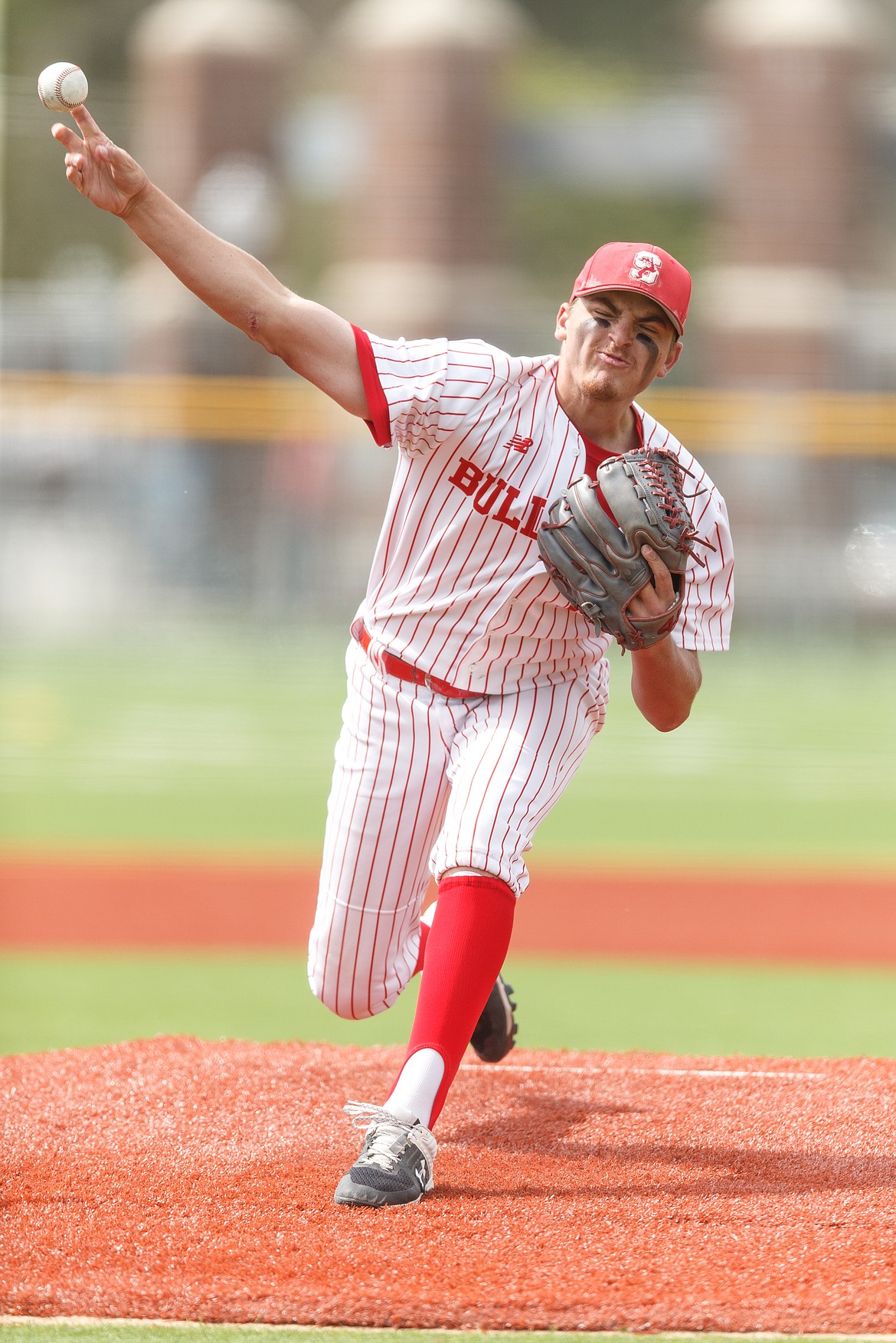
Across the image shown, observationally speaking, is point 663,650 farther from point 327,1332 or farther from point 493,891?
point 327,1332

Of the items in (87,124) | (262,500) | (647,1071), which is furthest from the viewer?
(262,500)

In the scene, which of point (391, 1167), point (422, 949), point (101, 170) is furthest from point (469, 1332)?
point (101, 170)

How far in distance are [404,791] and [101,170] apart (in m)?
1.17

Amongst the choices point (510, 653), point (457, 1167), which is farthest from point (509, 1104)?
point (510, 653)

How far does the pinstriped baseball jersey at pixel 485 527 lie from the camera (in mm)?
3080

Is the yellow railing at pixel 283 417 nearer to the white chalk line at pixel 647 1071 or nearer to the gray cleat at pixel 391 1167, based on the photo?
the white chalk line at pixel 647 1071

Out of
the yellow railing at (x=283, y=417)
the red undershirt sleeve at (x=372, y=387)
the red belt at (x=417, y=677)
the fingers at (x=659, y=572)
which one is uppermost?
the yellow railing at (x=283, y=417)

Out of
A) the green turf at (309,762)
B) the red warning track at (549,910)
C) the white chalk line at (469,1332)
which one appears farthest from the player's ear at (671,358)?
the green turf at (309,762)

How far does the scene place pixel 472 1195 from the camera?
291 cm

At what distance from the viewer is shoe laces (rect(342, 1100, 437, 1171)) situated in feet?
9.32

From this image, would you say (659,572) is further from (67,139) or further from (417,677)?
(67,139)

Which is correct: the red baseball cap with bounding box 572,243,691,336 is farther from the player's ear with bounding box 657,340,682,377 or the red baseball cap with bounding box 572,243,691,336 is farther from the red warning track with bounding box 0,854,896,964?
the red warning track with bounding box 0,854,896,964

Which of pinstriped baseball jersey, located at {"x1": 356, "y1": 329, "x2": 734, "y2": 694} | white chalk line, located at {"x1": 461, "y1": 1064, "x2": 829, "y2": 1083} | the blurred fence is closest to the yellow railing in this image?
the blurred fence

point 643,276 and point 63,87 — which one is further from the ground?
point 63,87
